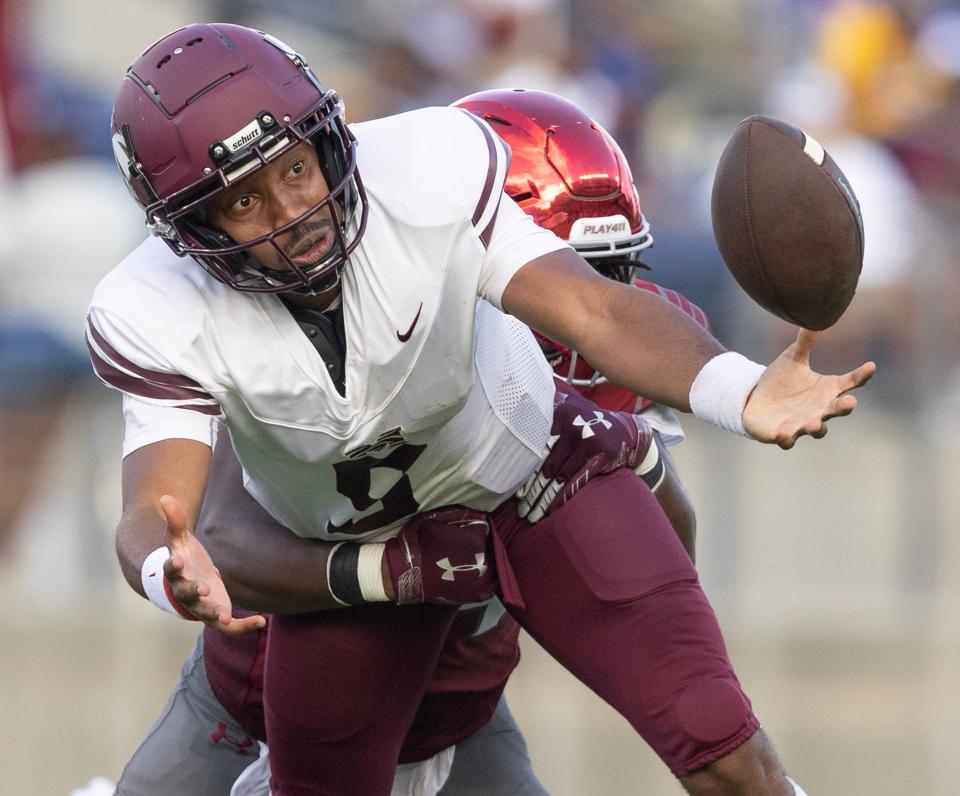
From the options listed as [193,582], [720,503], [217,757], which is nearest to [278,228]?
[193,582]

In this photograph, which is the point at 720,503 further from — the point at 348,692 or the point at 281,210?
the point at 281,210

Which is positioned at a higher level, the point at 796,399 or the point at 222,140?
the point at 222,140

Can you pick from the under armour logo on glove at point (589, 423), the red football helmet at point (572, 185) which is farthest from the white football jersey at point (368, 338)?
the red football helmet at point (572, 185)

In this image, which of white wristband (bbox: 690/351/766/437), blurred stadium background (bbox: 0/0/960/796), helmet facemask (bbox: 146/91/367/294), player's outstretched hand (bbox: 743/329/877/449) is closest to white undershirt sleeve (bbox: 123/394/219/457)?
helmet facemask (bbox: 146/91/367/294)

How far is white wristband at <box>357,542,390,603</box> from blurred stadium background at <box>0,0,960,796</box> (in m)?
3.11

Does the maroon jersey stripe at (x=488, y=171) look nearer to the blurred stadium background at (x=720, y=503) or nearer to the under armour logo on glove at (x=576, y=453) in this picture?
the under armour logo on glove at (x=576, y=453)

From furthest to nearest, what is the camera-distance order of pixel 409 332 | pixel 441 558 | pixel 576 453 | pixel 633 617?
pixel 576 453 → pixel 441 558 → pixel 633 617 → pixel 409 332

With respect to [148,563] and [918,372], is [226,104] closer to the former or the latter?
[148,563]

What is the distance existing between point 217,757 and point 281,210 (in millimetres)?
1545

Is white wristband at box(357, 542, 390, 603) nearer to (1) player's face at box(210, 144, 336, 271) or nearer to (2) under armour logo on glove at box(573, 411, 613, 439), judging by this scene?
(2) under armour logo on glove at box(573, 411, 613, 439)

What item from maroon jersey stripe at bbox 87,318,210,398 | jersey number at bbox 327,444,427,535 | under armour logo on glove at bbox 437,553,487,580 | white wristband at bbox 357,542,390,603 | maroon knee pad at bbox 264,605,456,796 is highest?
maroon jersey stripe at bbox 87,318,210,398

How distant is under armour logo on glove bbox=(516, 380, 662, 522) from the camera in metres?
3.64

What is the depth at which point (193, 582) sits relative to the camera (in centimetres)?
275

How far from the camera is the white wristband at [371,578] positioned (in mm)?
3566
